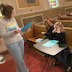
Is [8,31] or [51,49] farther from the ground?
[8,31]

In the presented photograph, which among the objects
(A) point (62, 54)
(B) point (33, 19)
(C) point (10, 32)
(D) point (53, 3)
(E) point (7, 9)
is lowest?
(A) point (62, 54)

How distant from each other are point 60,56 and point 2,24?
4.28ft

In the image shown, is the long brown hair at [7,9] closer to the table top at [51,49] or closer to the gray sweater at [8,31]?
the gray sweater at [8,31]

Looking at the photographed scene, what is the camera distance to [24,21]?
5.02 metres

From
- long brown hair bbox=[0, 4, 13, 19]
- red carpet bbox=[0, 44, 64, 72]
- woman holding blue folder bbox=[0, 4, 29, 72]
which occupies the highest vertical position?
long brown hair bbox=[0, 4, 13, 19]

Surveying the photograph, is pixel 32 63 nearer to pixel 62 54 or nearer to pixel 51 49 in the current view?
pixel 62 54

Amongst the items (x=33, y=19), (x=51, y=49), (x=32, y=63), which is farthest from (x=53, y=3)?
(x=51, y=49)

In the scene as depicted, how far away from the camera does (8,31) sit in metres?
2.08

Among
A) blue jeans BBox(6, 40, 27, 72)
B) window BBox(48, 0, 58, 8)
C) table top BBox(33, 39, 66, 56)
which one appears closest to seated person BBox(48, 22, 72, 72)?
table top BBox(33, 39, 66, 56)

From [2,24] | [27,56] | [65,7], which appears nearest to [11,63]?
[27,56]

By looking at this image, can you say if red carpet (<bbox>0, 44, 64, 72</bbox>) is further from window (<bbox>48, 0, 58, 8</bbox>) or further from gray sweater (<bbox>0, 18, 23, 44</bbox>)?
window (<bbox>48, 0, 58, 8</bbox>)

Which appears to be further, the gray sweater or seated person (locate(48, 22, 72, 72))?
seated person (locate(48, 22, 72, 72))

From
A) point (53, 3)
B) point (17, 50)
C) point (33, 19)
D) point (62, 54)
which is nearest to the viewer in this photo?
point (17, 50)

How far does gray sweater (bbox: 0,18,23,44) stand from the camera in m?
2.03
